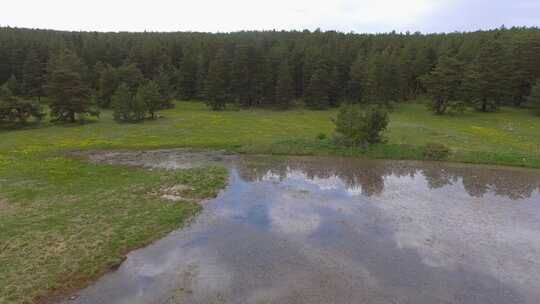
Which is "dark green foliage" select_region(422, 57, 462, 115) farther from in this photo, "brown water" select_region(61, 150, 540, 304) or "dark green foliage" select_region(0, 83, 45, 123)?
"dark green foliage" select_region(0, 83, 45, 123)

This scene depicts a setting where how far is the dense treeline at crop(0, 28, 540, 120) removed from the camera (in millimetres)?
49781

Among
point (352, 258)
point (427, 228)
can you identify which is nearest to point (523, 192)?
point (427, 228)

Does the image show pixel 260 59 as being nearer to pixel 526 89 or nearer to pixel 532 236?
pixel 526 89

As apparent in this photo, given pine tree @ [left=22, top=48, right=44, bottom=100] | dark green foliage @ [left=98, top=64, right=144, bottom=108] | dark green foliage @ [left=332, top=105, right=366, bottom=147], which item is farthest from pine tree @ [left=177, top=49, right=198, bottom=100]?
dark green foliage @ [left=332, top=105, right=366, bottom=147]

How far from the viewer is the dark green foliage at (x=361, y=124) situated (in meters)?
30.4

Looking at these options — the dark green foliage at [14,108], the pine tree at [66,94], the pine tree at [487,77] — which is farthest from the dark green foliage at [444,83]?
the dark green foliage at [14,108]

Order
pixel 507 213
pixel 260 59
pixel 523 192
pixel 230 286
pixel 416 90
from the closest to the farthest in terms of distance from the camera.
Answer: pixel 230 286 < pixel 507 213 < pixel 523 192 < pixel 260 59 < pixel 416 90

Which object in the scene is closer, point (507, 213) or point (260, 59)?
point (507, 213)

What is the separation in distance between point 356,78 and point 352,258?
155ft

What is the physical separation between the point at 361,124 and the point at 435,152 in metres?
6.06

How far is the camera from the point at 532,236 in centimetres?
1639

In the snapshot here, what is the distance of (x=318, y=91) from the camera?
56469 mm

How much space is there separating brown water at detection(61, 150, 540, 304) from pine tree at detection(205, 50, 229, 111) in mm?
34384

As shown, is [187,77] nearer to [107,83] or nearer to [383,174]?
[107,83]
